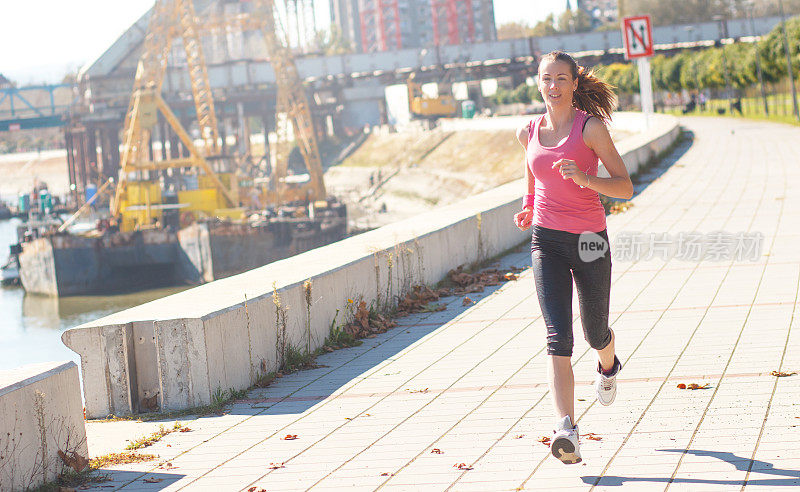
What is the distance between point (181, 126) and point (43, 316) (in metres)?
24.7

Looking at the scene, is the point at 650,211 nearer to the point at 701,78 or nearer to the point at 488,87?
the point at 701,78

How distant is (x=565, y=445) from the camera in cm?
466

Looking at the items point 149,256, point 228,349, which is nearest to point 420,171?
point 149,256

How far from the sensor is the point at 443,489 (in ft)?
15.2

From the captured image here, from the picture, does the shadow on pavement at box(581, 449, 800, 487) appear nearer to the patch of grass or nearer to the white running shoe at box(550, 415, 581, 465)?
the white running shoe at box(550, 415, 581, 465)

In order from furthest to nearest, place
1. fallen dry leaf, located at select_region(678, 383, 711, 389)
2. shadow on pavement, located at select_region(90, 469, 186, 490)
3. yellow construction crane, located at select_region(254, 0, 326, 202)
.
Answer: yellow construction crane, located at select_region(254, 0, 326, 202) → fallen dry leaf, located at select_region(678, 383, 711, 389) → shadow on pavement, located at select_region(90, 469, 186, 490)

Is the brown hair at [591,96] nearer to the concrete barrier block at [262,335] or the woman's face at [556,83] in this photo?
the woman's face at [556,83]

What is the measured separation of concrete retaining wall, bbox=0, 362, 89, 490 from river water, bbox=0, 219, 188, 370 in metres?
25.0

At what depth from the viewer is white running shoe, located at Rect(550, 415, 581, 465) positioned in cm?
466

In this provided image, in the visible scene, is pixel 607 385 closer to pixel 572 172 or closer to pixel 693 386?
pixel 693 386

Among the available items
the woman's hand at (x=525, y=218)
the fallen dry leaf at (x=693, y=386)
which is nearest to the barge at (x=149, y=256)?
the fallen dry leaf at (x=693, y=386)

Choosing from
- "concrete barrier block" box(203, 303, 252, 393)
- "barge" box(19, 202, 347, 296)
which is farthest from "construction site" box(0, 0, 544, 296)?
"concrete barrier block" box(203, 303, 252, 393)

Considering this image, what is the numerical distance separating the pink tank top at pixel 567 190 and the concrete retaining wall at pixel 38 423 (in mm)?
2349

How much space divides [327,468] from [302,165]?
106 m
